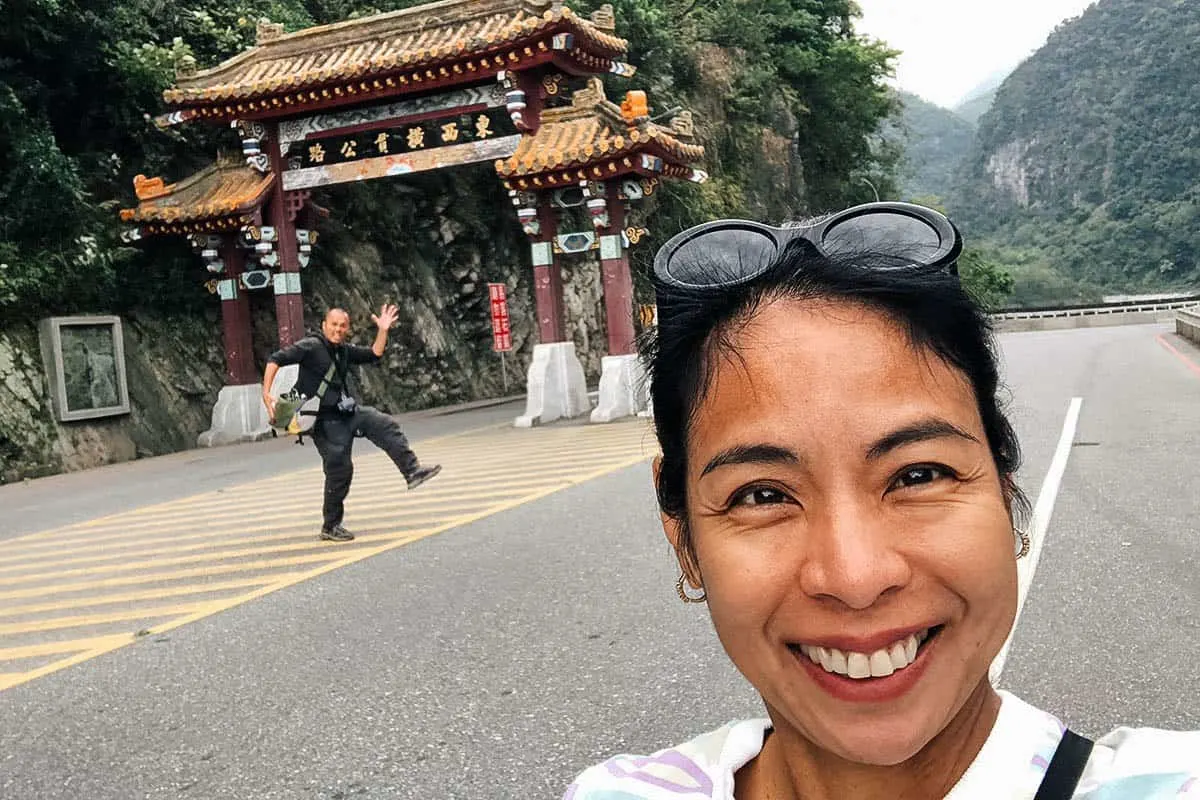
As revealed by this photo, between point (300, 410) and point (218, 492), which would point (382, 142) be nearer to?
point (218, 492)

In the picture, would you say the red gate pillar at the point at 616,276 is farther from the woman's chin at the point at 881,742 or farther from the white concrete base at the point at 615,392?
the woman's chin at the point at 881,742

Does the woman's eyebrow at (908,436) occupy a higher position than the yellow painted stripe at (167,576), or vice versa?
the woman's eyebrow at (908,436)

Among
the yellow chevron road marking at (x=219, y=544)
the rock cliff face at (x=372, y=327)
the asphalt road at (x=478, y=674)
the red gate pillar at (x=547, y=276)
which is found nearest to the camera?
the asphalt road at (x=478, y=674)

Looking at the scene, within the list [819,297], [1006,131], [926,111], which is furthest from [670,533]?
[926,111]

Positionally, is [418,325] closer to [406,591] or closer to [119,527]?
[119,527]

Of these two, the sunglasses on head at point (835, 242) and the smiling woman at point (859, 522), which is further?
the sunglasses on head at point (835, 242)

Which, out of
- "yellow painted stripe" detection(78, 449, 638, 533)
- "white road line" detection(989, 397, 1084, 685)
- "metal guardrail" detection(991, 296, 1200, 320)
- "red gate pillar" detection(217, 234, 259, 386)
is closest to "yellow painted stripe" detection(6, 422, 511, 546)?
"yellow painted stripe" detection(78, 449, 638, 533)

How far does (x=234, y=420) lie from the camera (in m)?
16.2

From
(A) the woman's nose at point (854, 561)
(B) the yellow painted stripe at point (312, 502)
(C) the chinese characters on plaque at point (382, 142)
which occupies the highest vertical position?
(C) the chinese characters on plaque at point (382, 142)

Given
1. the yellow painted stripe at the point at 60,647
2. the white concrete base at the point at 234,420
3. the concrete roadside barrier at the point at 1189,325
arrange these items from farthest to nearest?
the concrete roadside barrier at the point at 1189,325 → the white concrete base at the point at 234,420 → the yellow painted stripe at the point at 60,647

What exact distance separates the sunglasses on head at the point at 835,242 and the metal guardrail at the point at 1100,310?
52108 mm

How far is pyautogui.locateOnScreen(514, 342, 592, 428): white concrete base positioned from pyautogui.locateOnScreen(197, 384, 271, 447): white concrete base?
14.4 feet

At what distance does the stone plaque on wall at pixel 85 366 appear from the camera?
14.1m

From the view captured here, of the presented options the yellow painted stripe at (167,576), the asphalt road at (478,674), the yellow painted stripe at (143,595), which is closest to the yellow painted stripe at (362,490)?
the yellow painted stripe at (167,576)
